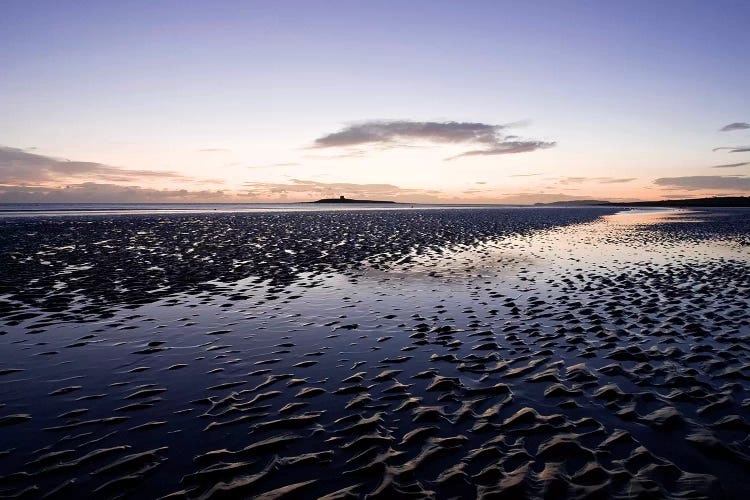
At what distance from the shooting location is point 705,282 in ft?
77.9

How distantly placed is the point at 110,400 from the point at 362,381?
19.6 feet

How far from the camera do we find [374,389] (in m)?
10.8

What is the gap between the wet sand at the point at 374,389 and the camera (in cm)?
725

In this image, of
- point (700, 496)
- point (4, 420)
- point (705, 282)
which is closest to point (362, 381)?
point (700, 496)

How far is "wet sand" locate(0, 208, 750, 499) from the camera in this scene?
7.25 m

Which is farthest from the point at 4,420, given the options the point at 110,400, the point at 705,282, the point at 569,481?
the point at 705,282

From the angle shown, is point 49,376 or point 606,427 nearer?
point 606,427

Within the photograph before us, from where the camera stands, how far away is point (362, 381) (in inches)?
443

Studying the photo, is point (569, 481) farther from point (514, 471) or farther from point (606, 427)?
point (606, 427)

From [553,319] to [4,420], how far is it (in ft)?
55.0

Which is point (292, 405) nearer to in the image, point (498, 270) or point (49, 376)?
point (49, 376)

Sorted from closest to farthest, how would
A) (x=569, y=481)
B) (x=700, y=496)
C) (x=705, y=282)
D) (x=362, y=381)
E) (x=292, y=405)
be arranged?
(x=700, y=496)
(x=569, y=481)
(x=292, y=405)
(x=362, y=381)
(x=705, y=282)

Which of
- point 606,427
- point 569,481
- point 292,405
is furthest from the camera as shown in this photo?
point 292,405

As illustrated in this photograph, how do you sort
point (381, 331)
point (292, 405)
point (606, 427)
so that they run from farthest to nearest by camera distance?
point (381, 331) → point (292, 405) → point (606, 427)
